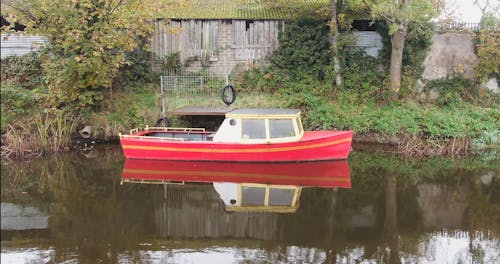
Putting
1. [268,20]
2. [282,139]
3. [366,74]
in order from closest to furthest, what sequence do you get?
[282,139], [366,74], [268,20]

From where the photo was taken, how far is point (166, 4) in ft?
49.1

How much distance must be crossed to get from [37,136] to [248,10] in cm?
931

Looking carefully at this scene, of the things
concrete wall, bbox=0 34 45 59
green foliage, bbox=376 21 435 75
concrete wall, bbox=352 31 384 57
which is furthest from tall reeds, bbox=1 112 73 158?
green foliage, bbox=376 21 435 75

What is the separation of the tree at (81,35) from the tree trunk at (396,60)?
8154 millimetres

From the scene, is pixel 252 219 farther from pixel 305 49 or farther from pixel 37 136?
pixel 305 49

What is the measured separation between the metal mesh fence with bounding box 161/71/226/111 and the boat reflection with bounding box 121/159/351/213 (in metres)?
3.24

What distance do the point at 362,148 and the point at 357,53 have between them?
4564mm

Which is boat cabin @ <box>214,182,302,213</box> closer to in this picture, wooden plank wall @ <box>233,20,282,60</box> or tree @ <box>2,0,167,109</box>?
tree @ <box>2,0,167,109</box>

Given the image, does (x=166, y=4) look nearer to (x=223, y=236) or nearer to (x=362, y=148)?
(x=362, y=148)

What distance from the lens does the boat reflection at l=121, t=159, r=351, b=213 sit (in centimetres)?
996

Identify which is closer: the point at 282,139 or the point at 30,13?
the point at 282,139

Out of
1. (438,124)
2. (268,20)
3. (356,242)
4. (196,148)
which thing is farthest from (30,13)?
(438,124)

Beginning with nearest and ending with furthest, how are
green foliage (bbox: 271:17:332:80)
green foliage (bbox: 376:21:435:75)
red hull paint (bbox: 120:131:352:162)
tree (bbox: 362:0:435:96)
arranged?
red hull paint (bbox: 120:131:352:162)
tree (bbox: 362:0:435:96)
green foliage (bbox: 376:21:435:75)
green foliage (bbox: 271:17:332:80)

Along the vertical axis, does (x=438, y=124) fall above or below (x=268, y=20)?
below
